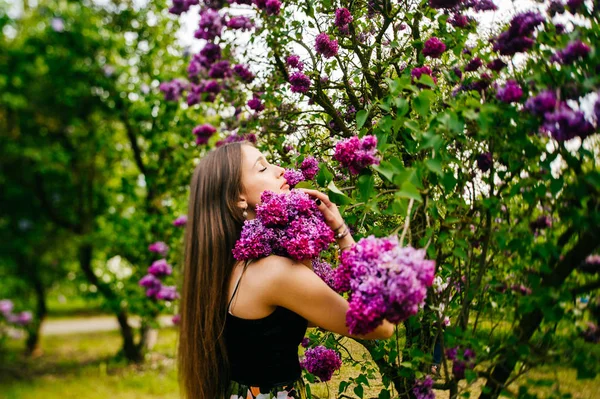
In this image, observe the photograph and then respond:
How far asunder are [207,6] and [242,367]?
Result: 214 cm

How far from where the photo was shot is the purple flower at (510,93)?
1.24 m

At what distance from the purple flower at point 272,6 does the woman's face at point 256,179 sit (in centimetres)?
86

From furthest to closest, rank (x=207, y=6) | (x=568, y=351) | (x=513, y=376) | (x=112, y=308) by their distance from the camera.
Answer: (x=112, y=308)
(x=207, y=6)
(x=513, y=376)
(x=568, y=351)

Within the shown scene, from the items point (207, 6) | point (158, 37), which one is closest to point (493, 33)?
point (207, 6)

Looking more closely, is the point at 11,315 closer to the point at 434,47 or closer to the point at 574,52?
the point at 434,47

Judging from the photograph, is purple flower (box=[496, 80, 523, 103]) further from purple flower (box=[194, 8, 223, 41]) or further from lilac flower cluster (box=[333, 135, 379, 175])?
purple flower (box=[194, 8, 223, 41])

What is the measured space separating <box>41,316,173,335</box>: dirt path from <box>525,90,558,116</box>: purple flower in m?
8.14

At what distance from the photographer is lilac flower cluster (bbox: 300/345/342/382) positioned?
6.04 feet

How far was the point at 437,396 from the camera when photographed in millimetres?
1716

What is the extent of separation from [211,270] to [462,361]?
36.4 inches

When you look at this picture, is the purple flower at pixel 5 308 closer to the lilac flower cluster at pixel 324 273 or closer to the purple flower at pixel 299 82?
the purple flower at pixel 299 82

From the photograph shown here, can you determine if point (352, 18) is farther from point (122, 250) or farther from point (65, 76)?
point (65, 76)

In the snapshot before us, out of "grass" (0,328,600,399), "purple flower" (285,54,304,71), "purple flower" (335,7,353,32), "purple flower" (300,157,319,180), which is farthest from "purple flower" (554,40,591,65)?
"grass" (0,328,600,399)

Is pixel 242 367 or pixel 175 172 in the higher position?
pixel 175 172
